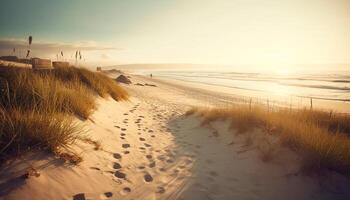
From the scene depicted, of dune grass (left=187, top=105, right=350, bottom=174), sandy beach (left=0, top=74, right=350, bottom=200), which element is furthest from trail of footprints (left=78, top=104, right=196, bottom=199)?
dune grass (left=187, top=105, right=350, bottom=174)

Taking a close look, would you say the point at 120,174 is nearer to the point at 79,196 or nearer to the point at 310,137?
the point at 79,196

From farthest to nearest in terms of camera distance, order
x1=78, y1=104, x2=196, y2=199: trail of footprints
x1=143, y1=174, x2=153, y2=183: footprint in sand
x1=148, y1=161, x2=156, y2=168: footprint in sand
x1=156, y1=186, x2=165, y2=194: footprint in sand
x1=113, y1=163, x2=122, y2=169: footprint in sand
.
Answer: x1=148, y1=161, x2=156, y2=168: footprint in sand
x1=113, y1=163, x2=122, y2=169: footprint in sand
x1=143, y1=174, x2=153, y2=183: footprint in sand
x1=78, y1=104, x2=196, y2=199: trail of footprints
x1=156, y1=186, x2=165, y2=194: footprint in sand

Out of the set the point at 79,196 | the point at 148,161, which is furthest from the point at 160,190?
the point at 79,196

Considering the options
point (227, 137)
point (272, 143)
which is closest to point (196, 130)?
point (227, 137)

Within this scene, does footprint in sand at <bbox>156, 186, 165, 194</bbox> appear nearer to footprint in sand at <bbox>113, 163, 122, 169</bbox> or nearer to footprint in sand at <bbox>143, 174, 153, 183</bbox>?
footprint in sand at <bbox>143, 174, 153, 183</bbox>

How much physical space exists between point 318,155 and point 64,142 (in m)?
4.33

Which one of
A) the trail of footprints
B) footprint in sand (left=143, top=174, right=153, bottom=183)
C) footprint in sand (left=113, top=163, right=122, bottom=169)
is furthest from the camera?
footprint in sand (left=113, top=163, right=122, bottom=169)

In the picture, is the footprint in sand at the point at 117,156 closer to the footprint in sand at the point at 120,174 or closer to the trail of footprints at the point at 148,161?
the trail of footprints at the point at 148,161

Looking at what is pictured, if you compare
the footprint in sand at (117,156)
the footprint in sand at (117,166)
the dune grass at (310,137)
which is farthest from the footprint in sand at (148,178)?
the dune grass at (310,137)

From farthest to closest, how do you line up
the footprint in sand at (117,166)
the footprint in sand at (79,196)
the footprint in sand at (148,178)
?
the footprint in sand at (117,166)
the footprint in sand at (148,178)
the footprint in sand at (79,196)

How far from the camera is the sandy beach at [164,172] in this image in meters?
2.54

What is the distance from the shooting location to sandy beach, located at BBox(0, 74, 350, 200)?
2.54 m

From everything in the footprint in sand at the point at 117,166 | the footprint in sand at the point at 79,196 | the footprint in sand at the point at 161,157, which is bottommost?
the footprint in sand at the point at 161,157

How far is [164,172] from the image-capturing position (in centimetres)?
366
